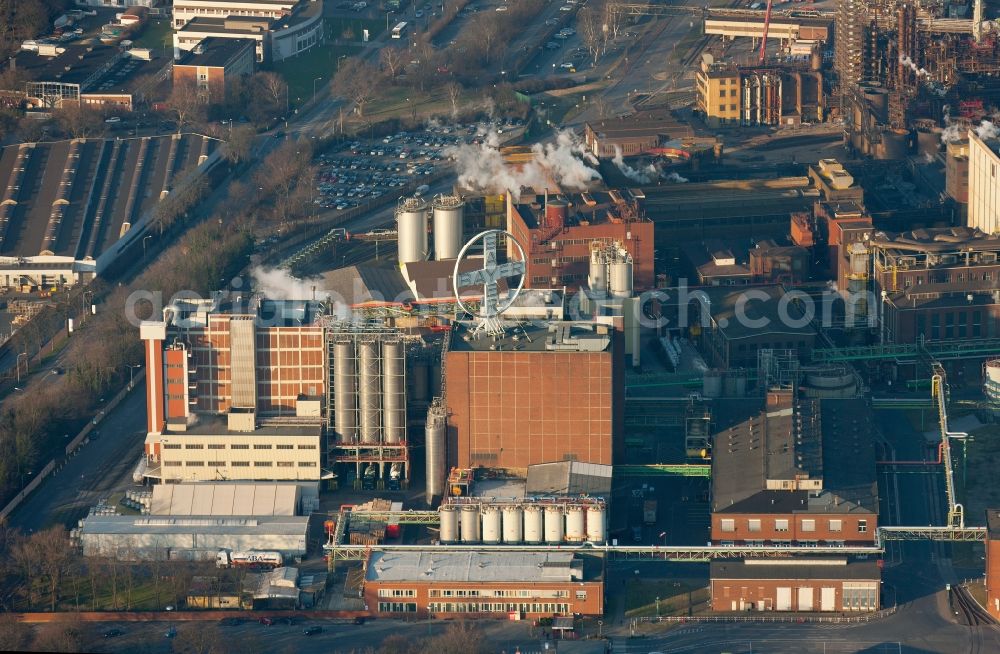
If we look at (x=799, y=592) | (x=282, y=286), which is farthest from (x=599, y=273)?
(x=799, y=592)

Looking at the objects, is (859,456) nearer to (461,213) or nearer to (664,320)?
(664,320)

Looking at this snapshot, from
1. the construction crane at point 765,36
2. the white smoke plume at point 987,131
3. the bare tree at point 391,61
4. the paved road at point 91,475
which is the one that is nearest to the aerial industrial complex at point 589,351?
the white smoke plume at point 987,131

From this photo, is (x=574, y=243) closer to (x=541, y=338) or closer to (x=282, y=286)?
(x=282, y=286)

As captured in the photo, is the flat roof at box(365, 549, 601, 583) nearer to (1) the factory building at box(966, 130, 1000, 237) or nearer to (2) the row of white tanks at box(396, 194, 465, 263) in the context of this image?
(2) the row of white tanks at box(396, 194, 465, 263)

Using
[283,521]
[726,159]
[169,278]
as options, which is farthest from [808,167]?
[283,521]

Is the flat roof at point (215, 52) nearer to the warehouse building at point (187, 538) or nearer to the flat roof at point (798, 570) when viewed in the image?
the warehouse building at point (187, 538)

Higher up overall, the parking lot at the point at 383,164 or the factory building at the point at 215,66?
the factory building at the point at 215,66

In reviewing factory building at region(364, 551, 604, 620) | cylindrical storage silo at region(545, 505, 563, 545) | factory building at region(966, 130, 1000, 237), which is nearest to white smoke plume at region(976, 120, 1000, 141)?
factory building at region(966, 130, 1000, 237)
